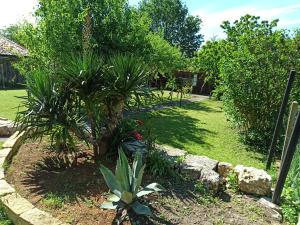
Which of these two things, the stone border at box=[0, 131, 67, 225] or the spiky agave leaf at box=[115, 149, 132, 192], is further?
the spiky agave leaf at box=[115, 149, 132, 192]

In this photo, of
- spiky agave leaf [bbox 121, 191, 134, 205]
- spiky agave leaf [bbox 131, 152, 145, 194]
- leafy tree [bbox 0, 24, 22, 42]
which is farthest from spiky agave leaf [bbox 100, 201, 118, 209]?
leafy tree [bbox 0, 24, 22, 42]

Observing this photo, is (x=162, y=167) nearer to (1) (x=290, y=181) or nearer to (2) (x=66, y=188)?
(2) (x=66, y=188)

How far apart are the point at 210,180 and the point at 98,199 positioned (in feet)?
5.16

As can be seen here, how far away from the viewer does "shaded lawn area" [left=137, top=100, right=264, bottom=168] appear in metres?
6.98

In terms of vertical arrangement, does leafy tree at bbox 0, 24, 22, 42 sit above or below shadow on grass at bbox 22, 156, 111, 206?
above

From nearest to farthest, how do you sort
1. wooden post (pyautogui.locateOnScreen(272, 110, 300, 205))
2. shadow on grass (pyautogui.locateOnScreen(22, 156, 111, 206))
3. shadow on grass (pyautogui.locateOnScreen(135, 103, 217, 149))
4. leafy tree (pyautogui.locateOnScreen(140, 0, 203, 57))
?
wooden post (pyautogui.locateOnScreen(272, 110, 300, 205)) → shadow on grass (pyautogui.locateOnScreen(22, 156, 111, 206)) → shadow on grass (pyautogui.locateOnScreen(135, 103, 217, 149)) → leafy tree (pyautogui.locateOnScreen(140, 0, 203, 57))

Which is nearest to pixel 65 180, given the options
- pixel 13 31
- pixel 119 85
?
pixel 119 85

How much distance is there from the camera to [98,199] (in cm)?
374

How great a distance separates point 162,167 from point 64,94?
5.99ft

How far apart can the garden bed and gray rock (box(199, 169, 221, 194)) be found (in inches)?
5.1

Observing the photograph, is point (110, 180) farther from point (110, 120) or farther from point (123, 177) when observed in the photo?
point (110, 120)

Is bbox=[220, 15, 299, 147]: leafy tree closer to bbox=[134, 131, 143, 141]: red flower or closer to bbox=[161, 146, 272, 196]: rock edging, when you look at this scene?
bbox=[161, 146, 272, 196]: rock edging

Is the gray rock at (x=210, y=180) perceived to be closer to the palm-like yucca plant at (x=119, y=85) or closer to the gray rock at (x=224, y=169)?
the gray rock at (x=224, y=169)

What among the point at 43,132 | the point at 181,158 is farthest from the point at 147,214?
the point at 43,132
